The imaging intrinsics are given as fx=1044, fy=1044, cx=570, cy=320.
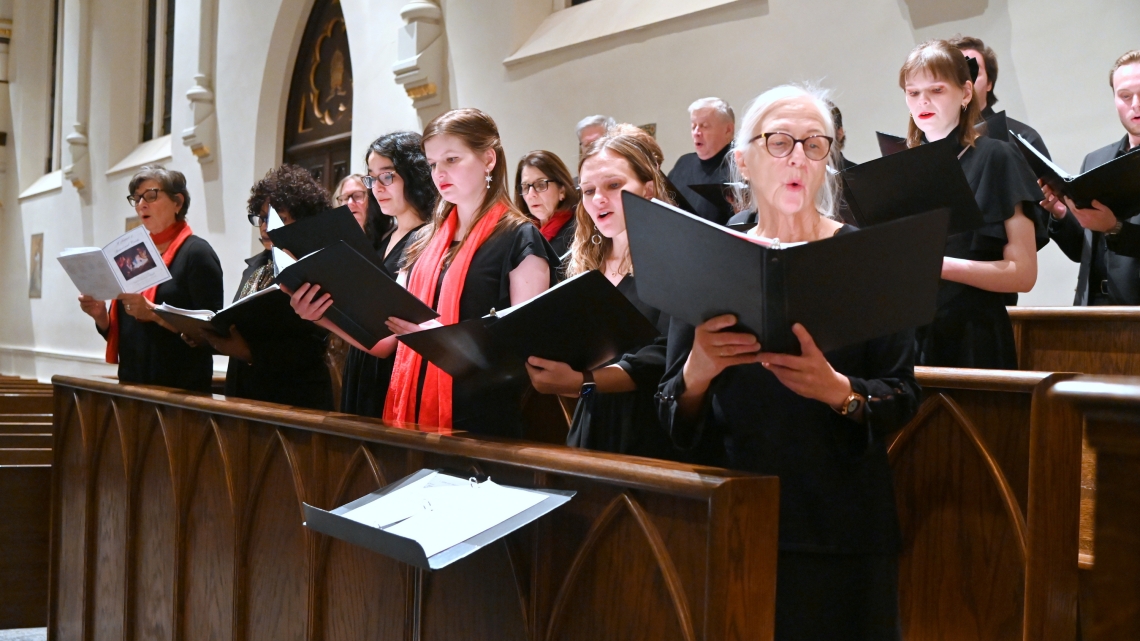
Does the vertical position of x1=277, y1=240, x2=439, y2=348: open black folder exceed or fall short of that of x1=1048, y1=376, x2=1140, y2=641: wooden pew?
it exceeds it

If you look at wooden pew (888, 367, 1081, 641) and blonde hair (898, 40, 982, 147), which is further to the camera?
blonde hair (898, 40, 982, 147)

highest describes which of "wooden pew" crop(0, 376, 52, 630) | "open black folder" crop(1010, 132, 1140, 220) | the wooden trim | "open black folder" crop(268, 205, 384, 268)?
"open black folder" crop(1010, 132, 1140, 220)

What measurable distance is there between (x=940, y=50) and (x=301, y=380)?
2307mm

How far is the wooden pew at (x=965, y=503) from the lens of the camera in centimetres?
200

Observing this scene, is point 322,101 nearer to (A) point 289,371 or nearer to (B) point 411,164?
(A) point 289,371

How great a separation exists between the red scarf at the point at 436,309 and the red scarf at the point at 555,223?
3.13 ft

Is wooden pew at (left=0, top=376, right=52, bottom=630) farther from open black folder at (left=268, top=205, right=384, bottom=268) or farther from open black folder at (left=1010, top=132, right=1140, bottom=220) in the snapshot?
open black folder at (left=1010, top=132, right=1140, bottom=220)

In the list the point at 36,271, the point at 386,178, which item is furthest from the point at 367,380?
the point at 36,271

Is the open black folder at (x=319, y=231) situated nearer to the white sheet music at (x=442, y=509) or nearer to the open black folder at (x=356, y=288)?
the open black folder at (x=356, y=288)

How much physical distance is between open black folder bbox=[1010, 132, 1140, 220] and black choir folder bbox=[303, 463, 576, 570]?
5.46 ft

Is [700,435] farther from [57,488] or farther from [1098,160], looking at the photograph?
[57,488]

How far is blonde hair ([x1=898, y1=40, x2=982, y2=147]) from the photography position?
8.82 ft

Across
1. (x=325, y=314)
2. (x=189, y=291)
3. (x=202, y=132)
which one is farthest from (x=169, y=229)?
(x=202, y=132)

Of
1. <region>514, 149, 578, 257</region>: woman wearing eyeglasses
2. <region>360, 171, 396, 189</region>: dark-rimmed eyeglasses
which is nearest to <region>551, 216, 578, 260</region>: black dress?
<region>514, 149, 578, 257</region>: woman wearing eyeglasses
